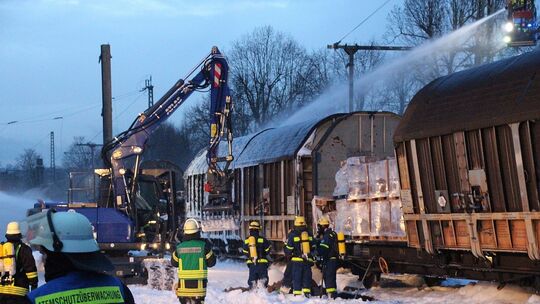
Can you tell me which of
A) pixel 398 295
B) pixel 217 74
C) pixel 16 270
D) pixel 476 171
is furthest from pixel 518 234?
pixel 217 74

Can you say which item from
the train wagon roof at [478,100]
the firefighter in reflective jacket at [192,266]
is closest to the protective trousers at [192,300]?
the firefighter in reflective jacket at [192,266]

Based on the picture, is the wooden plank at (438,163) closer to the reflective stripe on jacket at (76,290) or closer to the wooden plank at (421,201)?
the wooden plank at (421,201)

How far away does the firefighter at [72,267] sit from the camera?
3533 millimetres

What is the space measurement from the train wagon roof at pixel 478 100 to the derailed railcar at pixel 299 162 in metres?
4.18

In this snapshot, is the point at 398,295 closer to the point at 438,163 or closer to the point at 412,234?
the point at 412,234

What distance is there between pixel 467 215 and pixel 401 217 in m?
2.29

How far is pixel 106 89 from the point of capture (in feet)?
96.2

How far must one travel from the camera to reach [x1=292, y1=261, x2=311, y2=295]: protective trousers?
14680 mm

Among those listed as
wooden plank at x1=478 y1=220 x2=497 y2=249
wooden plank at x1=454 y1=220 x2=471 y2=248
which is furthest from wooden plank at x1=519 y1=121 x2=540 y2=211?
wooden plank at x1=454 y1=220 x2=471 y2=248

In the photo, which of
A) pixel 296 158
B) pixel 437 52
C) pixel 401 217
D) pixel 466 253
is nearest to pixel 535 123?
pixel 466 253

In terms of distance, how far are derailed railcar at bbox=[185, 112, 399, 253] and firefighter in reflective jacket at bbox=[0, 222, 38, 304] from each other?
8.11 m

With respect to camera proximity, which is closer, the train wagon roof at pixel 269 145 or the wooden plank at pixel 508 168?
the wooden plank at pixel 508 168

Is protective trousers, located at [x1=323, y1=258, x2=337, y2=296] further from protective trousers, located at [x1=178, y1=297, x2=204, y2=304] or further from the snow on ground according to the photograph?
protective trousers, located at [x1=178, y1=297, x2=204, y2=304]

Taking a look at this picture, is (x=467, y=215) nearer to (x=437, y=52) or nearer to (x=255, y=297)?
(x=255, y=297)
